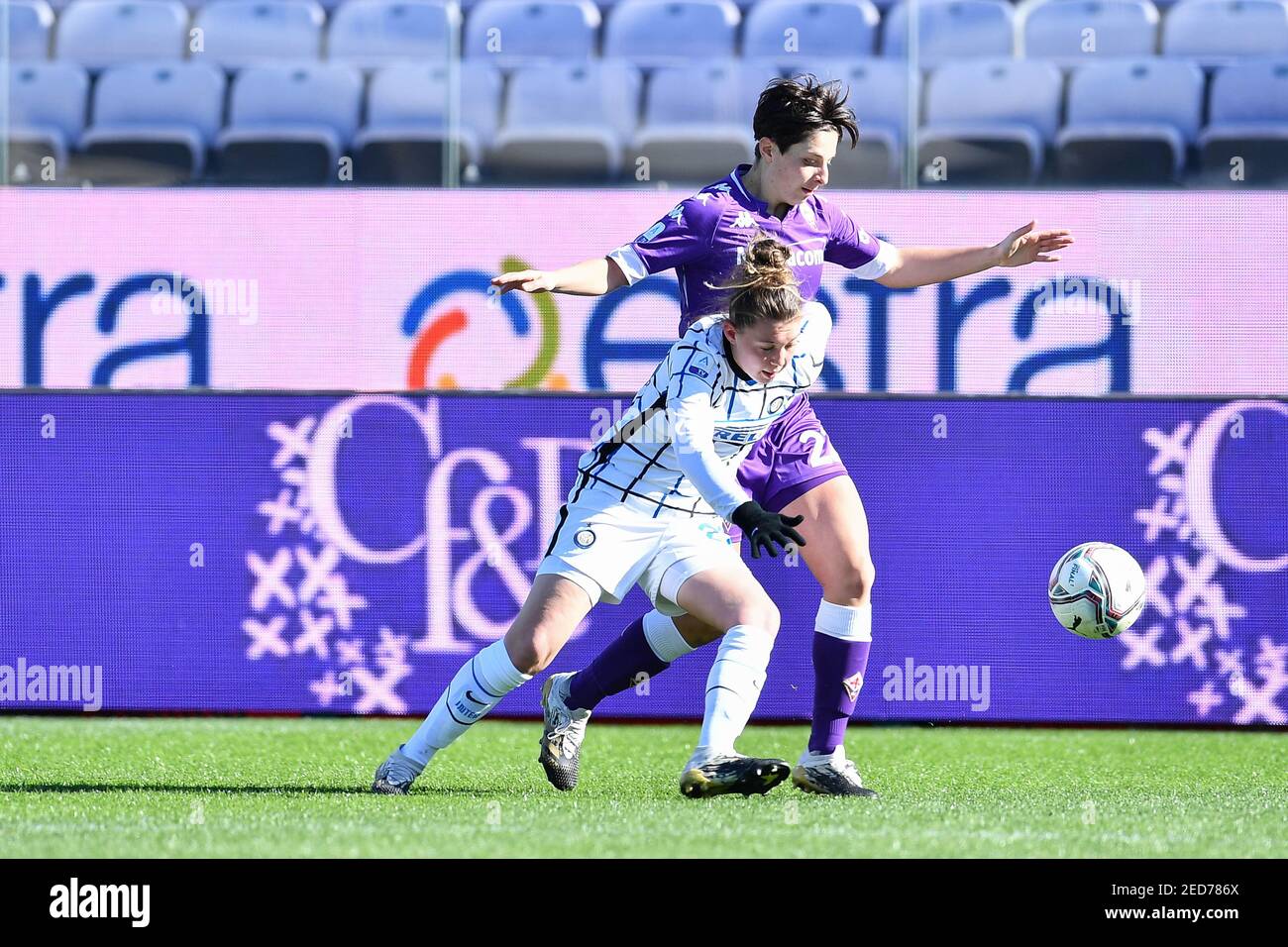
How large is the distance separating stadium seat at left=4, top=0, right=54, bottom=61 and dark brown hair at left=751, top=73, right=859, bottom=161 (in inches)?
233

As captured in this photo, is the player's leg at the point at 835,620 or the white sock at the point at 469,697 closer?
the white sock at the point at 469,697

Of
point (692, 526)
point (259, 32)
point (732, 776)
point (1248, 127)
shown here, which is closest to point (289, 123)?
point (259, 32)

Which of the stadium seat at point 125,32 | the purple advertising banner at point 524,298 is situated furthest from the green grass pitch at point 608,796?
the stadium seat at point 125,32

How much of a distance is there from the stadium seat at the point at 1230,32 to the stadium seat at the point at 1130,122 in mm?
103

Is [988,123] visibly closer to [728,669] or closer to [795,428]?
[795,428]

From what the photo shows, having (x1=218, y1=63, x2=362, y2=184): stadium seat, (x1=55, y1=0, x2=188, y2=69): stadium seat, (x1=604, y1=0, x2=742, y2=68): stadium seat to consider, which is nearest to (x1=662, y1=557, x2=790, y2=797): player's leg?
(x1=218, y1=63, x2=362, y2=184): stadium seat

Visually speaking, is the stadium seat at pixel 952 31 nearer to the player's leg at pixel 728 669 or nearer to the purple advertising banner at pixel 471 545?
the purple advertising banner at pixel 471 545

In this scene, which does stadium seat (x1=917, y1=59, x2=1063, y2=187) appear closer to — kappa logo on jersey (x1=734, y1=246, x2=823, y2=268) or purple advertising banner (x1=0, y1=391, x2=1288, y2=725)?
purple advertising banner (x1=0, y1=391, x2=1288, y2=725)

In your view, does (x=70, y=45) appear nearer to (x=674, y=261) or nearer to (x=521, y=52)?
(x=521, y=52)

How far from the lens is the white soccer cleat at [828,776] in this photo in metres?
4.80

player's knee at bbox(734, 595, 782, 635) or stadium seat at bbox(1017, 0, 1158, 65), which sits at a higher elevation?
stadium seat at bbox(1017, 0, 1158, 65)

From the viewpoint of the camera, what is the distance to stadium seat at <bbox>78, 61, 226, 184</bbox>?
9422 millimetres
